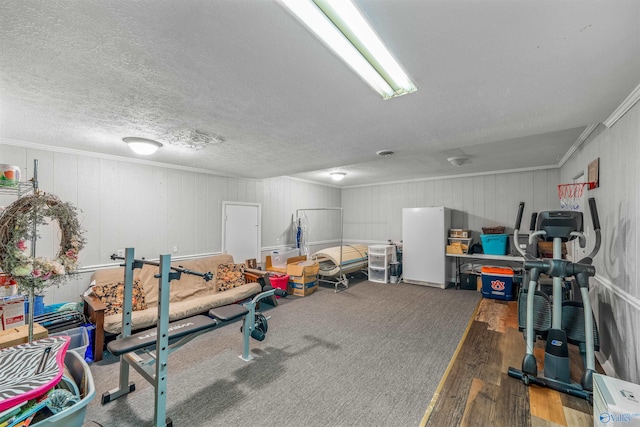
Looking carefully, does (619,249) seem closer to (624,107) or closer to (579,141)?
(624,107)

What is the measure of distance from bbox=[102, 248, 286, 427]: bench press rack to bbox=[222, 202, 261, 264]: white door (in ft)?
8.16

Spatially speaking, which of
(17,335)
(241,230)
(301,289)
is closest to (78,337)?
(17,335)

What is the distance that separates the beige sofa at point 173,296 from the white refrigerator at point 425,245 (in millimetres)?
3436

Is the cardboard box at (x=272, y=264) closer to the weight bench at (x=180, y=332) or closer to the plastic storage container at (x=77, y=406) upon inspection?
the weight bench at (x=180, y=332)

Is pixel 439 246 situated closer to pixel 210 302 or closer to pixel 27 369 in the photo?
pixel 210 302

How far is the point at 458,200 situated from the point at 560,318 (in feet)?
14.0

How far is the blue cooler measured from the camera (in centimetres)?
480

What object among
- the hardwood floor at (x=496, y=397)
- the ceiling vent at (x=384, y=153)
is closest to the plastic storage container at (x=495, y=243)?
the hardwood floor at (x=496, y=397)

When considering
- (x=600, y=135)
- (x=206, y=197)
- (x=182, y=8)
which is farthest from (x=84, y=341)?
(x=600, y=135)

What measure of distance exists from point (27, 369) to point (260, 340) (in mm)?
1872

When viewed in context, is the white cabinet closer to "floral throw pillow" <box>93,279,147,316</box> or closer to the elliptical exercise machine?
the elliptical exercise machine

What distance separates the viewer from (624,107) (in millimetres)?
2129

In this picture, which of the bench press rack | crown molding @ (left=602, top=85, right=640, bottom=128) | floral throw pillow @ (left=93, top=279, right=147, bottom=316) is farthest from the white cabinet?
floral throw pillow @ (left=93, top=279, right=147, bottom=316)

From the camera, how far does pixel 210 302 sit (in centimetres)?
376
